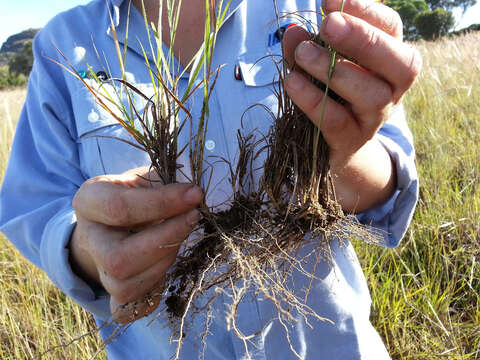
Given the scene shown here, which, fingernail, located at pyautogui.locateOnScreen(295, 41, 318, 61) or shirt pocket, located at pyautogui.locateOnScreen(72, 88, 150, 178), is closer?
fingernail, located at pyautogui.locateOnScreen(295, 41, 318, 61)

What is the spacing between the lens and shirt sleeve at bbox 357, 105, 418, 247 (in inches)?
35.5

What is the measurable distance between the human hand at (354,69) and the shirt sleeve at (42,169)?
692 mm

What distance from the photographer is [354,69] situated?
590 mm

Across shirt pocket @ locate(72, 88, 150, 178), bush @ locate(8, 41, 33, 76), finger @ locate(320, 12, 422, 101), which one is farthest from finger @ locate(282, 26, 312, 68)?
bush @ locate(8, 41, 33, 76)

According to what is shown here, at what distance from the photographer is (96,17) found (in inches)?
41.1

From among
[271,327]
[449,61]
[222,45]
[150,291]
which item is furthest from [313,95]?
[449,61]

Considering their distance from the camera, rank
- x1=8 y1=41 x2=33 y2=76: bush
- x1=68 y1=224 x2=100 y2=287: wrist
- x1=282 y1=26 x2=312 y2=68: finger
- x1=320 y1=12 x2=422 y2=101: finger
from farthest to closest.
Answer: x1=8 y1=41 x2=33 y2=76: bush < x1=68 y1=224 x2=100 y2=287: wrist < x1=282 y1=26 x2=312 y2=68: finger < x1=320 y1=12 x2=422 y2=101: finger

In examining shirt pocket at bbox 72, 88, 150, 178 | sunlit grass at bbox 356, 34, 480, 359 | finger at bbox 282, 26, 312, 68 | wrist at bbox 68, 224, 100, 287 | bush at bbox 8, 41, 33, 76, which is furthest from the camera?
bush at bbox 8, 41, 33, 76

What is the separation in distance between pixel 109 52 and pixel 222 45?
332 millimetres

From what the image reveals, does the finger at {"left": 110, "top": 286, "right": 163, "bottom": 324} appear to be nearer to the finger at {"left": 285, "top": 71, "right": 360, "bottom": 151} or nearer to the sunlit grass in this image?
the finger at {"left": 285, "top": 71, "right": 360, "bottom": 151}

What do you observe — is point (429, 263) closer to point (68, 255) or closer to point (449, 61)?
point (68, 255)

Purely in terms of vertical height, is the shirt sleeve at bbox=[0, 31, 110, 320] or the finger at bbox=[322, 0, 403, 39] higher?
the finger at bbox=[322, 0, 403, 39]

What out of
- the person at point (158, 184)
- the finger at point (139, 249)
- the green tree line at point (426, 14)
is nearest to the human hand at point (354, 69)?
the person at point (158, 184)

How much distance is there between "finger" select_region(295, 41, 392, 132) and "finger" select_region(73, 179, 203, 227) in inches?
13.3
